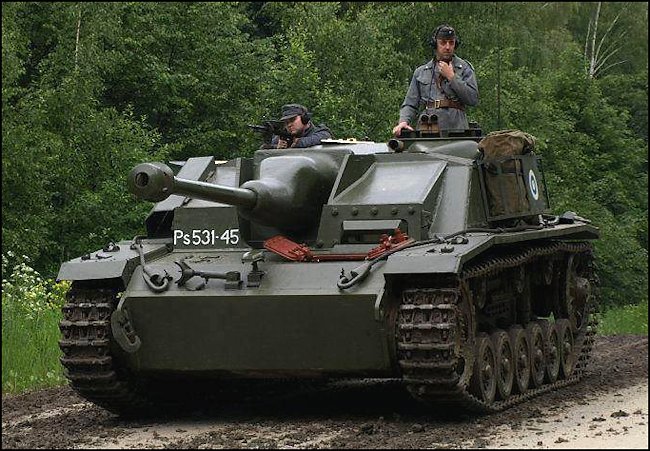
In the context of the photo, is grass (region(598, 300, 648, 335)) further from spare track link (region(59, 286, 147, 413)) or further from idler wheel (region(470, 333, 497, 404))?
spare track link (region(59, 286, 147, 413))

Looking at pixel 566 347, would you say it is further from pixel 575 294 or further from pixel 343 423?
pixel 343 423

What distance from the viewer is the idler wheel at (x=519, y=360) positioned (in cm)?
1269


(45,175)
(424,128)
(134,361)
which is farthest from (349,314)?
(45,175)

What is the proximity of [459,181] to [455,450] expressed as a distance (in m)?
3.24

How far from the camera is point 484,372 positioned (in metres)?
11.8

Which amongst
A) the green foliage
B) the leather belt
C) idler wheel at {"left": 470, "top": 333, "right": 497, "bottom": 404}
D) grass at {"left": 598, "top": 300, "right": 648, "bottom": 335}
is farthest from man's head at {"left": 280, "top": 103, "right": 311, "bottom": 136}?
grass at {"left": 598, "top": 300, "right": 648, "bottom": 335}

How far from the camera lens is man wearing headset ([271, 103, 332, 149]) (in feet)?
44.7

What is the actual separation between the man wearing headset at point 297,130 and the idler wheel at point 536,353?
2.53 metres

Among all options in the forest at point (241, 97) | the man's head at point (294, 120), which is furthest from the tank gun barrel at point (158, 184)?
the forest at point (241, 97)

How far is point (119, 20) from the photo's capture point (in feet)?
70.6

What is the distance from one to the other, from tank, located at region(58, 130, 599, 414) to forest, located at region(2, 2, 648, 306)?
2138mm

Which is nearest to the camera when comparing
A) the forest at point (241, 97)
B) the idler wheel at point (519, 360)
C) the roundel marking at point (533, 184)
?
the idler wheel at point (519, 360)

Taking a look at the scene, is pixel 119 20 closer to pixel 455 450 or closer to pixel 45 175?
pixel 45 175

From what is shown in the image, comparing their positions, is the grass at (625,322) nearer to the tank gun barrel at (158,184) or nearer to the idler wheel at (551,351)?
the idler wheel at (551,351)
